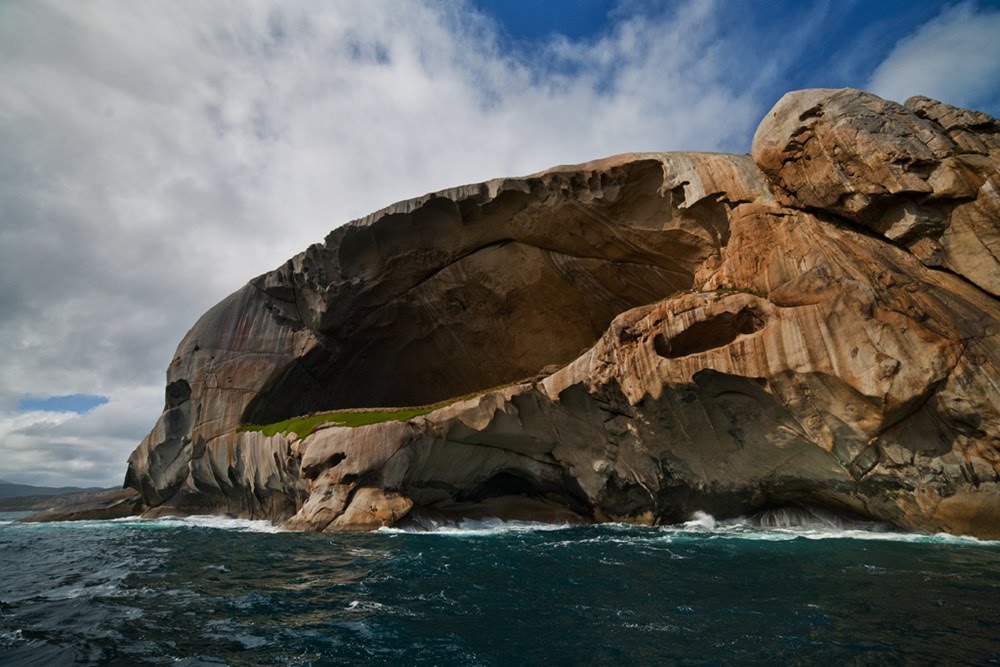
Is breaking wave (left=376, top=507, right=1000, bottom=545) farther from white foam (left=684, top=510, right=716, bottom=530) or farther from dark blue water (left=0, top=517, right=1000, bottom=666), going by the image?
dark blue water (left=0, top=517, right=1000, bottom=666)

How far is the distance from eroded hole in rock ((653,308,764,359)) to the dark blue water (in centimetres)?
686

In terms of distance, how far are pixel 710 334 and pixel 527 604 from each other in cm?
1386

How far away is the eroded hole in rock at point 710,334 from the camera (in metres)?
20.3

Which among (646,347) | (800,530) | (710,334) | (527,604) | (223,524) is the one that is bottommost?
(800,530)

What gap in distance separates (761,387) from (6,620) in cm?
1977

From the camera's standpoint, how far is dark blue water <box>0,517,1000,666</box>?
26.0ft

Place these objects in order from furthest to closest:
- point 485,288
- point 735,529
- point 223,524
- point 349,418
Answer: point 485,288
point 223,524
point 349,418
point 735,529

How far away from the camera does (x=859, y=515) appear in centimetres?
1969

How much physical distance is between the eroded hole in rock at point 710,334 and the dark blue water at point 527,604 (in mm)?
6859

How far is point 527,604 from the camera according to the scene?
10.5 metres

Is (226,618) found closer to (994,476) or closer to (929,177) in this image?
(994,476)

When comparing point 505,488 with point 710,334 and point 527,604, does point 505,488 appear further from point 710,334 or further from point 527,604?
point 527,604

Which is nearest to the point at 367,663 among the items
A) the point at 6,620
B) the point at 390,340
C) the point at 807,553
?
the point at 6,620

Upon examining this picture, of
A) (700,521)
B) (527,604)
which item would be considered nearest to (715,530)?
(700,521)
